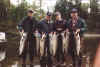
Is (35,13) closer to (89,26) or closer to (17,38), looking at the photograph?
(17,38)

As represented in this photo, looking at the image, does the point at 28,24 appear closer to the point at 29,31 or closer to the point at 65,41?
the point at 29,31

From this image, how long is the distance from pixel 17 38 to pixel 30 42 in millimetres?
361

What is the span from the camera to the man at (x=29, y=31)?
4.25 meters

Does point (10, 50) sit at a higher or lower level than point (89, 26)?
lower

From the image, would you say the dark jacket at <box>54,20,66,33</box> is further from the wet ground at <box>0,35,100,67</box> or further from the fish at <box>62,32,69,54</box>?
the wet ground at <box>0,35,100,67</box>

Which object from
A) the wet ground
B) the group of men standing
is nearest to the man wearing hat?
the group of men standing

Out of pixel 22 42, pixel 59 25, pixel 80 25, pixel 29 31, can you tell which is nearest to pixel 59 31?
pixel 59 25

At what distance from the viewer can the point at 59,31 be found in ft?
14.0

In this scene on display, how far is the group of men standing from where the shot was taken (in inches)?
166

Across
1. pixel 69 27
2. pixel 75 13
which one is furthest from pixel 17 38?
pixel 75 13

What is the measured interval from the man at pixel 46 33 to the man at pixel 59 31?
162 millimetres

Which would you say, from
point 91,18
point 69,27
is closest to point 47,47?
point 69,27

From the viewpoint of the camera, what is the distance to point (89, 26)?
13.6ft

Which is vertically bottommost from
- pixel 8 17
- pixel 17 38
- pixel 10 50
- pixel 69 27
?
pixel 10 50
